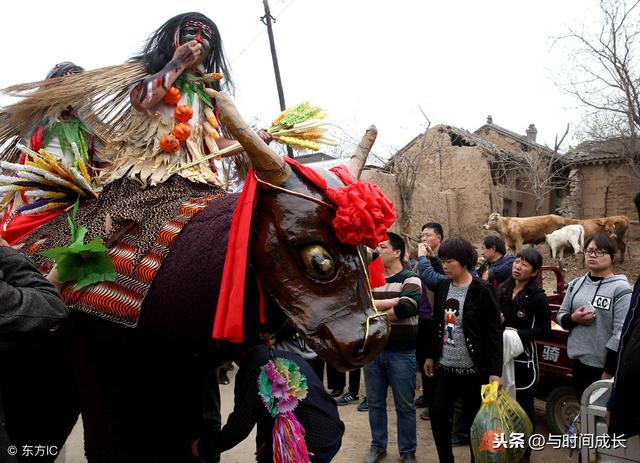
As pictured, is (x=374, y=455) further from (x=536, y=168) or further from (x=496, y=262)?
(x=536, y=168)

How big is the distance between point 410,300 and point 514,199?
2027 cm

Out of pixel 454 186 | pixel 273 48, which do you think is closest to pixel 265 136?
pixel 273 48

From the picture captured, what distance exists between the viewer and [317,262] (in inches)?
69.2

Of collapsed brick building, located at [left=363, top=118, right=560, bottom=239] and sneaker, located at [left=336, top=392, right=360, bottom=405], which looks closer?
sneaker, located at [left=336, top=392, right=360, bottom=405]

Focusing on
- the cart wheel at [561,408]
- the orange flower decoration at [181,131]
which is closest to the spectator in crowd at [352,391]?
the cart wheel at [561,408]

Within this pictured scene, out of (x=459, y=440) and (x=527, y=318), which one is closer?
(x=527, y=318)

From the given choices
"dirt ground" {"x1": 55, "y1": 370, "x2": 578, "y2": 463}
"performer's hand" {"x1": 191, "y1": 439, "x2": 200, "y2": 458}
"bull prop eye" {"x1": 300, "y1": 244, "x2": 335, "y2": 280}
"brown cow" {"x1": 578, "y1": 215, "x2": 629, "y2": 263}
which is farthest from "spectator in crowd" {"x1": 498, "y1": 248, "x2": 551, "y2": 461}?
"brown cow" {"x1": 578, "y1": 215, "x2": 629, "y2": 263}

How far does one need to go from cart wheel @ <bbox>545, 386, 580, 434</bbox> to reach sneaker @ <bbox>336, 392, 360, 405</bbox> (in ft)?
7.44

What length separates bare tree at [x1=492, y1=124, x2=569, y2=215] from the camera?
19656mm

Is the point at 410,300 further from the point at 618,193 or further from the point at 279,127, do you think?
the point at 618,193

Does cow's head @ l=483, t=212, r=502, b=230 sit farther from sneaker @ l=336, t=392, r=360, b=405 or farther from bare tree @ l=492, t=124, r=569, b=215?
sneaker @ l=336, t=392, r=360, b=405

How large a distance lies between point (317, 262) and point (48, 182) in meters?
1.60

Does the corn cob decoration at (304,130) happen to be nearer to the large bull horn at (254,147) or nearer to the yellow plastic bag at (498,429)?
the large bull horn at (254,147)

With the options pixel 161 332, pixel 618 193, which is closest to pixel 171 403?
pixel 161 332
